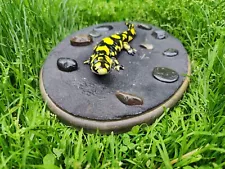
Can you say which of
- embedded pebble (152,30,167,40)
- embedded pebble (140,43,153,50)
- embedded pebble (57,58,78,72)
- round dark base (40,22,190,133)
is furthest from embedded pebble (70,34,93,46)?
embedded pebble (152,30,167,40)

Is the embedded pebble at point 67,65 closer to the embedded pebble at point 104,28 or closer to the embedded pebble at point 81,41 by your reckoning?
the embedded pebble at point 81,41

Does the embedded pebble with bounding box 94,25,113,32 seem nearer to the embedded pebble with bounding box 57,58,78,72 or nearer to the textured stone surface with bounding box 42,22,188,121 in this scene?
the textured stone surface with bounding box 42,22,188,121

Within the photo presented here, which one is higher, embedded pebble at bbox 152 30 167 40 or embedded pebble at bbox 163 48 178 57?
embedded pebble at bbox 152 30 167 40

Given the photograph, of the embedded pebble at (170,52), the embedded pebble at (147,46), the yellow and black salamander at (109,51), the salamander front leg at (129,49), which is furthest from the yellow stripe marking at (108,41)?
the embedded pebble at (170,52)

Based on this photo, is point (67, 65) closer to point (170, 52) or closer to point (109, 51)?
point (109, 51)

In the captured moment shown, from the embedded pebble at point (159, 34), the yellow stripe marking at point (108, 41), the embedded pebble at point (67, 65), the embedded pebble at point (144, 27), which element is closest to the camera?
the embedded pebble at point (67, 65)

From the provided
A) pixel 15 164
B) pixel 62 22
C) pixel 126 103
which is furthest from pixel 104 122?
pixel 62 22
